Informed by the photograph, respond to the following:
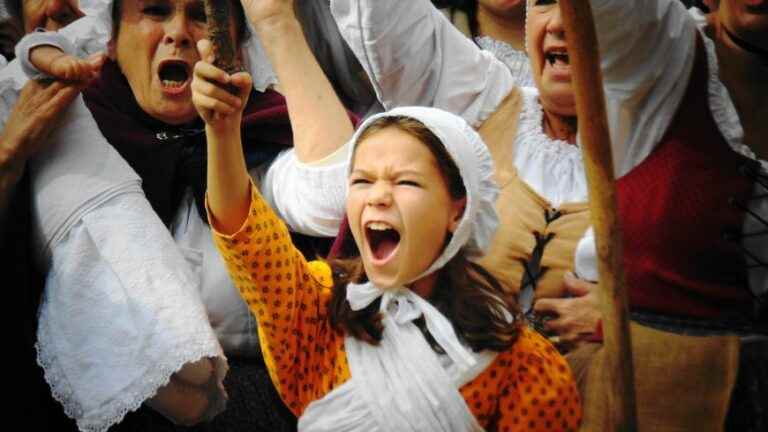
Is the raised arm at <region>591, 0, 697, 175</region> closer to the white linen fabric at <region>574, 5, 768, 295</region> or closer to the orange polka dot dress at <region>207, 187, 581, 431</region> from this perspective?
the white linen fabric at <region>574, 5, 768, 295</region>

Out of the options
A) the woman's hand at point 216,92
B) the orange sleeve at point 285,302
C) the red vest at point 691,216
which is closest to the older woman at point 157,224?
the orange sleeve at point 285,302

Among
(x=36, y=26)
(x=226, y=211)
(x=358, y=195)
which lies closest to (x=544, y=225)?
(x=358, y=195)

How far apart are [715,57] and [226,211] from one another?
0.54 metres

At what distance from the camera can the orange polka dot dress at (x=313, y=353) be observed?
121 cm

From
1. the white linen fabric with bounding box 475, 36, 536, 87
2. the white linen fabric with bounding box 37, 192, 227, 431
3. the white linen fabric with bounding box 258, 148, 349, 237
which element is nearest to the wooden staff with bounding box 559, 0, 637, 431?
the white linen fabric with bounding box 475, 36, 536, 87

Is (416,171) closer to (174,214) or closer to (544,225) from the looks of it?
(544,225)

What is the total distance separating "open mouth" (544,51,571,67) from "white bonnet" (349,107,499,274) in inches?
5.7

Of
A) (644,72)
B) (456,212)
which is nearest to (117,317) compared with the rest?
(456,212)

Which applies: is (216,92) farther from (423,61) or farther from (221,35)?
(423,61)

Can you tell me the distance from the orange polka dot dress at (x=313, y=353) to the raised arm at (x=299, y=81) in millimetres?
180

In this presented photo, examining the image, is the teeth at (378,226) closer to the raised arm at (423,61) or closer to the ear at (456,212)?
the ear at (456,212)

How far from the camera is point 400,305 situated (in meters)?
1.26

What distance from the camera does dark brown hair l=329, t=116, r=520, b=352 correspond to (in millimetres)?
1251

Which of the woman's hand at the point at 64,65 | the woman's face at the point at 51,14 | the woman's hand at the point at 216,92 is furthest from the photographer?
the woman's face at the point at 51,14
